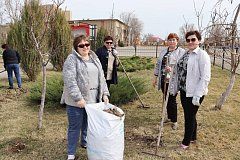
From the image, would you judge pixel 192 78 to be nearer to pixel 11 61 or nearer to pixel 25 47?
pixel 11 61

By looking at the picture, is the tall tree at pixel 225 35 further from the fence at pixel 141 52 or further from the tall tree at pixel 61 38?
the fence at pixel 141 52

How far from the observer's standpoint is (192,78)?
3.62m

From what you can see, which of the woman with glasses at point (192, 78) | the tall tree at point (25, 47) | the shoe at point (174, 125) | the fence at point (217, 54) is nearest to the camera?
the woman with glasses at point (192, 78)

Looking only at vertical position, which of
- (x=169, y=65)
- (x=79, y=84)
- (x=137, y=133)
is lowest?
(x=137, y=133)

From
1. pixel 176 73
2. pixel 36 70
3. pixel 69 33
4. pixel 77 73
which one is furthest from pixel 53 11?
pixel 69 33

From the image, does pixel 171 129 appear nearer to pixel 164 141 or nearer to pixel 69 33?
pixel 164 141

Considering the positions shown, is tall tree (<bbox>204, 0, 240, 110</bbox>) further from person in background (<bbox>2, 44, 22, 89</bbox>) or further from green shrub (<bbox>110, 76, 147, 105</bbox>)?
person in background (<bbox>2, 44, 22, 89</bbox>)

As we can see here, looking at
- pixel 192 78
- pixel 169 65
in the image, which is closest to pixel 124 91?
pixel 169 65

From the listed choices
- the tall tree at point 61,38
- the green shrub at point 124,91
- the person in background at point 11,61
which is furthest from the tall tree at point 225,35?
the tall tree at point 61,38

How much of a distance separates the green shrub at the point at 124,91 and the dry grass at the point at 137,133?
0.18 m

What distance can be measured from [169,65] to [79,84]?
1.75 m

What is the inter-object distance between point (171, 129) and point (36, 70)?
6.70m

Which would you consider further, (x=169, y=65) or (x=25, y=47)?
(x=25, y=47)

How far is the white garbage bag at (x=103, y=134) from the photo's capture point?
9.79 ft
